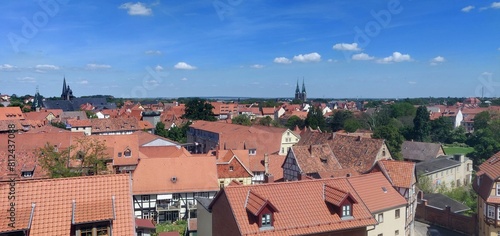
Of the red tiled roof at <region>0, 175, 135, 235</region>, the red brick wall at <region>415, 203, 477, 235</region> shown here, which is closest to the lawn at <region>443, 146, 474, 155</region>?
the red brick wall at <region>415, 203, 477, 235</region>

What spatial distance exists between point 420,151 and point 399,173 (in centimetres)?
4303

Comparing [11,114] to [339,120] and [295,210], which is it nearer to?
[339,120]

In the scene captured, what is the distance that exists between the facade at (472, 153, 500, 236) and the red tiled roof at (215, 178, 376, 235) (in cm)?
1563

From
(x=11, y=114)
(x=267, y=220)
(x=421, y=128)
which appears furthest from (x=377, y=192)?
(x=11, y=114)

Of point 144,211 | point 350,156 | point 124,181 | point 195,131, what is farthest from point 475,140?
point 124,181

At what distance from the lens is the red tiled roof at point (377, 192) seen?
90.4 ft

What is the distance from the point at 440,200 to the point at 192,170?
26.2 meters

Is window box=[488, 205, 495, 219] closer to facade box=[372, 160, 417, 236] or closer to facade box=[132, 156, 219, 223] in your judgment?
facade box=[372, 160, 417, 236]

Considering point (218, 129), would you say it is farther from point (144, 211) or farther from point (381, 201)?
point (381, 201)

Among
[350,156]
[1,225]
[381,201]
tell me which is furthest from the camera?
[350,156]

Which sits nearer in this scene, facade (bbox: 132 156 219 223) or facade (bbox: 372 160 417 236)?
facade (bbox: 372 160 417 236)

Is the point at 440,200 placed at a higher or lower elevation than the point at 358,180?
lower

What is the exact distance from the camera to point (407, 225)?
103 feet

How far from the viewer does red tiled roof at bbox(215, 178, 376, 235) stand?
21.1 m
